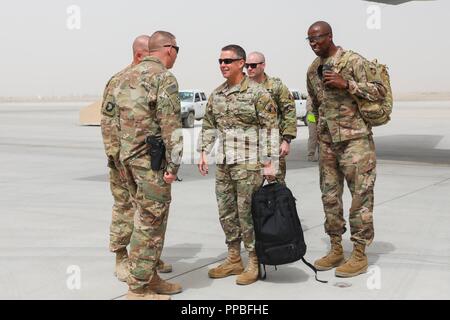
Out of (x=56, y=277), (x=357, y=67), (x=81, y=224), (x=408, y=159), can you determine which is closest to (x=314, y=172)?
(x=408, y=159)

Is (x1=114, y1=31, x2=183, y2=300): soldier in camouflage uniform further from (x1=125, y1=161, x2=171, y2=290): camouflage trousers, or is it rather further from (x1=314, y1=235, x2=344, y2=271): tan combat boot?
(x1=314, y1=235, x2=344, y2=271): tan combat boot

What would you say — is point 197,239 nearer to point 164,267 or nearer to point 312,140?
point 164,267

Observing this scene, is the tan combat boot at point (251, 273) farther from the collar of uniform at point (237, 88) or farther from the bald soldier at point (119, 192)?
the collar of uniform at point (237, 88)

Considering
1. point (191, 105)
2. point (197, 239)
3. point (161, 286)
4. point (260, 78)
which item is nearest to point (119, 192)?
point (161, 286)

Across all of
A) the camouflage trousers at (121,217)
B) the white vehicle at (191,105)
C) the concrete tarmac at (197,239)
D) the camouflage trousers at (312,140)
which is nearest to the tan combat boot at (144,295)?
the concrete tarmac at (197,239)

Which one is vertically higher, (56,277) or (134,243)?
(134,243)

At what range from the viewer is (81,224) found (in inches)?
276

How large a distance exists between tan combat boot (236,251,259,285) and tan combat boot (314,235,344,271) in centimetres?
67

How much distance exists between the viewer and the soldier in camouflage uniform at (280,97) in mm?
6039

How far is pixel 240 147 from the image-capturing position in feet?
16.0

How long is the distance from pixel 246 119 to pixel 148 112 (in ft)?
3.34

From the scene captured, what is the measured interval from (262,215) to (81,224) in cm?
313

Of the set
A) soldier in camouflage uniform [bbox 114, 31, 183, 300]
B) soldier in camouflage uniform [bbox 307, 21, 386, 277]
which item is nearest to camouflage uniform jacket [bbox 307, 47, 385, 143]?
soldier in camouflage uniform [bbox 307, 21, 386, 277]
